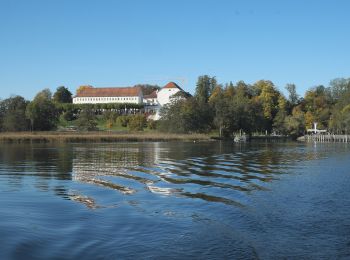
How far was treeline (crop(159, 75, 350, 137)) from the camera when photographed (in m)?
126

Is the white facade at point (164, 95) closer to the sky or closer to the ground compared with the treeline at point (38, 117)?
closer to the sky

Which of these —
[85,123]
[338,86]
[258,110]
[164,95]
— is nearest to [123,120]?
[85,123]

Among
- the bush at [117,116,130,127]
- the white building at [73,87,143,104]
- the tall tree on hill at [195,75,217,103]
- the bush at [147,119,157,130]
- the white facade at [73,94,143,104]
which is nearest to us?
the bush at [147,119,157,130]

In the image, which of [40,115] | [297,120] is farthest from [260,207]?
[297,120]

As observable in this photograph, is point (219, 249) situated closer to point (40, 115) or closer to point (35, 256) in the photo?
point (35, 256)

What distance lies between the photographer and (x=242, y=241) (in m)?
13.1

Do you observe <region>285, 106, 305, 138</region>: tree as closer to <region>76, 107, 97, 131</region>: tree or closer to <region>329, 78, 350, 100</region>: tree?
<region>329, 78, 350, 100</region>: tree

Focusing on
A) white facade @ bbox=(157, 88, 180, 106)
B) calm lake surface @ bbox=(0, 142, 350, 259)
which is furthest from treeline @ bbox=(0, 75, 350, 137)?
calm lake surface @ bbox=(0, 142, 350, 259)

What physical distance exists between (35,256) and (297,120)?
14077cm

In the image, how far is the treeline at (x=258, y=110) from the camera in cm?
12550

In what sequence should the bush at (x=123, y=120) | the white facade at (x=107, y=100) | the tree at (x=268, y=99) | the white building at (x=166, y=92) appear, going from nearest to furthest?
the tree at (x=268, y=99), the bush at (x=123, y=120), the white building at (x=166, y=92), the white facade at (x=107, y=100)

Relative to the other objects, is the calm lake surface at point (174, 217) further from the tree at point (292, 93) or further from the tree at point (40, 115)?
the tree at point (292, 93)

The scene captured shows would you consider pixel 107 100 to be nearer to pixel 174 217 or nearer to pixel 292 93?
pixel 292 93

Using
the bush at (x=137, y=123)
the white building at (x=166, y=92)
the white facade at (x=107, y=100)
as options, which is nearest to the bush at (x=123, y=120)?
the bush at (x=137, y=123)
